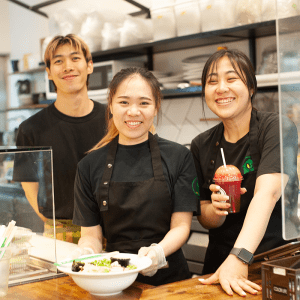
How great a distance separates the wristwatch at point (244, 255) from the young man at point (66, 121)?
105 cm

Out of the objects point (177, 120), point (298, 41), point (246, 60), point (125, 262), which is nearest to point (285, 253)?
point (125, 262)

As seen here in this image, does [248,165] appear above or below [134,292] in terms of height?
above

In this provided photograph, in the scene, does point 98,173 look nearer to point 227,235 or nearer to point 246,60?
point 227,235

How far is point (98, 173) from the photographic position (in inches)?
65.9

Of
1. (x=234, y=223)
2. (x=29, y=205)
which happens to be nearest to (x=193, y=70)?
(x=234, y=223)

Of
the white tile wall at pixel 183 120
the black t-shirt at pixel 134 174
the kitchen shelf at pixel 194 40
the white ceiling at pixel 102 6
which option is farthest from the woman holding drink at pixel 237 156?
the white ceiling at pixel 102 6

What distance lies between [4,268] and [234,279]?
2.32 ft

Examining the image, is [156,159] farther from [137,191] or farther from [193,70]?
[193,70]

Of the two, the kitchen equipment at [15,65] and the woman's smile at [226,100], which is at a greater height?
Answer: the kitchen equipment at [15,65]

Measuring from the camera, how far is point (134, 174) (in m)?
1.67

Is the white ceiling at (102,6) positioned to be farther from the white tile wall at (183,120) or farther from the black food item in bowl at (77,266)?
the black food item in bowl at (77,266)

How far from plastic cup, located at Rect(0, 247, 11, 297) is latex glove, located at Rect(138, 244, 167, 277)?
1.34 feet

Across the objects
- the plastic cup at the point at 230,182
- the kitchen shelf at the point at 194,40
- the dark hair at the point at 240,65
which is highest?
the kitchen shelf at the point at 194,40

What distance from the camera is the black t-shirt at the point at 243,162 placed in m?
1.59
